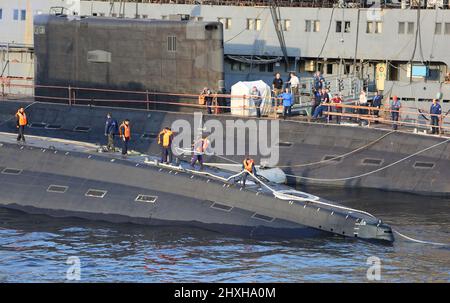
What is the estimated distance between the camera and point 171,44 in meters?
39.0

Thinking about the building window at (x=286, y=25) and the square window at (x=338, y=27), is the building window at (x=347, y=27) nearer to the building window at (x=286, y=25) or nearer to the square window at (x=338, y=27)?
the square window at (x=338, y=27)

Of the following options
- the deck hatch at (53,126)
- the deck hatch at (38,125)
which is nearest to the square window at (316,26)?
the deck hatch at (53,126)

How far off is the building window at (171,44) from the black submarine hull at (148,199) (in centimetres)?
868

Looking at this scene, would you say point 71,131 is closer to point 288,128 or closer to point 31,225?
point 288,128

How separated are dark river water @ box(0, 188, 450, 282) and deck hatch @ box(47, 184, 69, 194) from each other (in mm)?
1098

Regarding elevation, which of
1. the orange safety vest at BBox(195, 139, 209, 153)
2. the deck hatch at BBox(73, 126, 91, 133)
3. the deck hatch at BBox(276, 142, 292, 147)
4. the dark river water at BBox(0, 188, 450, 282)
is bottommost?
the dark river water at BBox(0, 188, 450, 282)

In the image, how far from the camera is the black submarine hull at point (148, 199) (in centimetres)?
2773

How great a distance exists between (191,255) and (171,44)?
49.0 feet

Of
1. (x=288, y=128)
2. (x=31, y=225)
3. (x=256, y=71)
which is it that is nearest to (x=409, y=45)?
(x=256, y=71)

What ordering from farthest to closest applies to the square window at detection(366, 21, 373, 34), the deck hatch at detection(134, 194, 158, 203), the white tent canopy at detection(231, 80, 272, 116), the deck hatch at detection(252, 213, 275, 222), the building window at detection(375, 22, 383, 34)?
the square window at detection(366, 21, 373, 34) < the building window at detection(375, 22, 383, 34) < the white tent canopy at detection(231, 80, 272, 116) < the deck hatch at detection(134, 194, 158, 203) < the deck hatch at detection(252, 213, 275, 222)

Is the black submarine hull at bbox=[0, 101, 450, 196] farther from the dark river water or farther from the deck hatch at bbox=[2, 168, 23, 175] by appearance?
the deck hatch at bbox=[2, 168, 23, 175]

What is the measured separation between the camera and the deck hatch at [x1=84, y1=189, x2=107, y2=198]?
3034cm

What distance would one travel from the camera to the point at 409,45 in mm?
51375

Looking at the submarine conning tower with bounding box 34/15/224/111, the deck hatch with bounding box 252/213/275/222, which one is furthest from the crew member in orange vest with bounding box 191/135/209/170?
the submarine conning tower with bounding box 34/15/224/111
